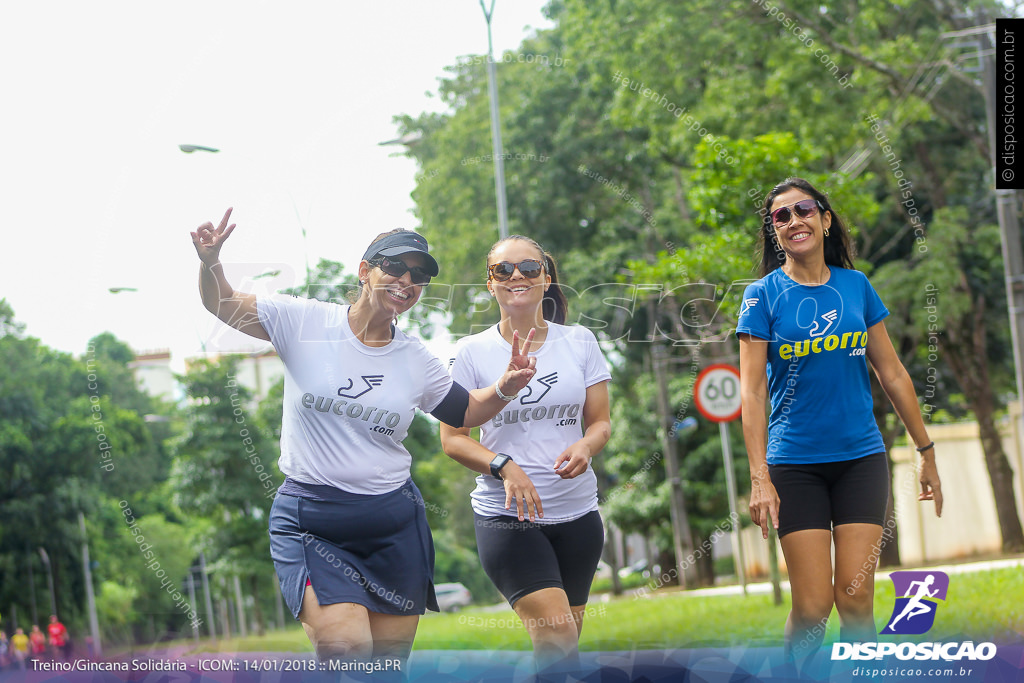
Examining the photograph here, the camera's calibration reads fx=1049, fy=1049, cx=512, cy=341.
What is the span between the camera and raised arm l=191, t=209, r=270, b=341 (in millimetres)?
3318

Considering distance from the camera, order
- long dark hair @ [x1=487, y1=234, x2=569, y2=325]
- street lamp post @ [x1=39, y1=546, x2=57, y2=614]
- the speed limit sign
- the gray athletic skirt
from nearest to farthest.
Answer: the gray athletic skirt, long dark hair @ [x1=487, y1=234, x2=569, y2=325], the speed limit sign, street lamp post @ [x1=39, y1=546, x2=57, y2=614]

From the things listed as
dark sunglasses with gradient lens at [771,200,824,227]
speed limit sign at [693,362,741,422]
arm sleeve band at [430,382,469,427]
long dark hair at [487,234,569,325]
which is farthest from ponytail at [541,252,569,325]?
speed limit sign at [693,362,741,422]

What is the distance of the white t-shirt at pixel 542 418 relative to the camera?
3918 mm

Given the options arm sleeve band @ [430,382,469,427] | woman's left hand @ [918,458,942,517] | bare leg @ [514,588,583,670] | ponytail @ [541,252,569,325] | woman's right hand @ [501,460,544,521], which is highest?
ponytail @ [541,252,569,325]

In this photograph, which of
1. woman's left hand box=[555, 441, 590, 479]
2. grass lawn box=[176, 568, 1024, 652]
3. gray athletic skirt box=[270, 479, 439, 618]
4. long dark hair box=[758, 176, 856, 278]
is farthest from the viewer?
grass lawn box=[176, 568, 1024, 652]

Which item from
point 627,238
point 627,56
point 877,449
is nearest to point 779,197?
point 877,449

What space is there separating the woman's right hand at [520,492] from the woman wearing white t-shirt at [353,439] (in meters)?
0.29

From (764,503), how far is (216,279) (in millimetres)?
Result: 2011

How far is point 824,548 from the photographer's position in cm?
374

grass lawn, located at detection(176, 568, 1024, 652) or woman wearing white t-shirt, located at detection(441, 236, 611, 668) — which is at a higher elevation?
woman wearing white t-shirt, located at detection(441, 236, 611, 668)

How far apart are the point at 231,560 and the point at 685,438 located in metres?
9.72

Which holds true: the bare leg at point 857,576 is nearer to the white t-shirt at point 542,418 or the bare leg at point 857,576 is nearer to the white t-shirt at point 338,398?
the white t-shirt at point 542,418

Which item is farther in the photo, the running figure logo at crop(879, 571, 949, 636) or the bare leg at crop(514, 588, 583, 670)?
the running figure logo at crop(879, 571, 949, 636)

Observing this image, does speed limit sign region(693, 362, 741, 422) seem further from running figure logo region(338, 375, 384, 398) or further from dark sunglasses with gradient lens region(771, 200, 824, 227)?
running figure logo region(338, 375, 384, 398)
